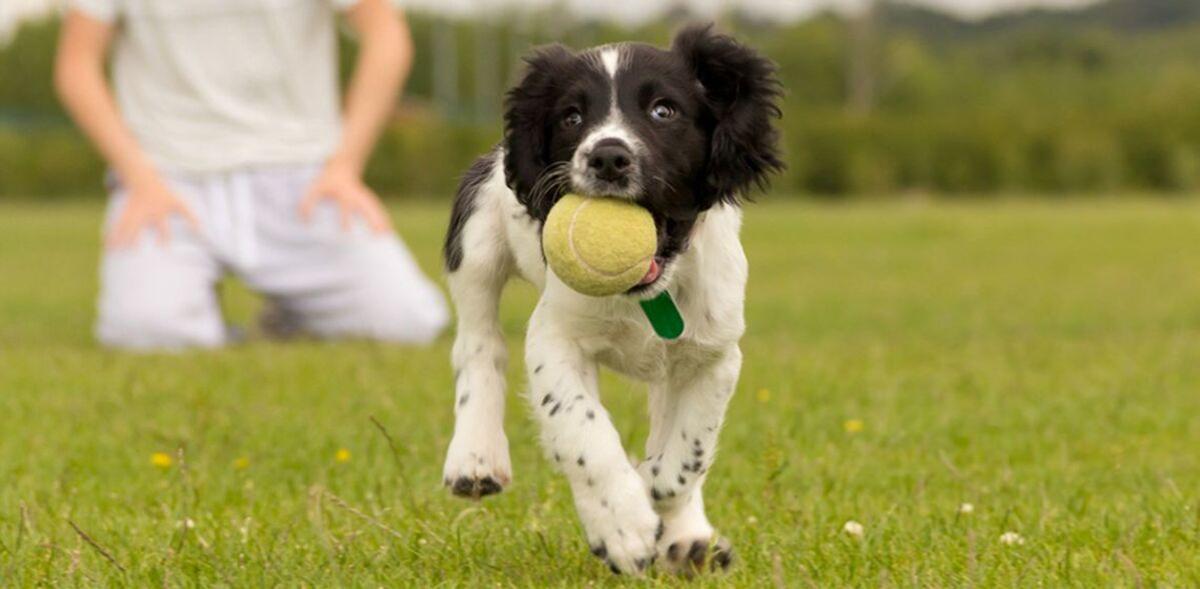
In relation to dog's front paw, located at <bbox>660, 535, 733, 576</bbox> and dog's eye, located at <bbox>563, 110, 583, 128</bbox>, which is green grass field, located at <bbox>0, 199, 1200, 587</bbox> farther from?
dog's eye, located at <bbox>563, 110, 583, 128</bbox>

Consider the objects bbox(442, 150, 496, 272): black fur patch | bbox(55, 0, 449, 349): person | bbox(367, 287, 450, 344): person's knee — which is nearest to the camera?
bbox(442, 150, 496, 272): black fur patch

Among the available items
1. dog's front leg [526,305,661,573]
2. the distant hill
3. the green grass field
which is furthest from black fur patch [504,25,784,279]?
the distant hill

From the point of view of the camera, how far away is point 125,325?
8281 mm

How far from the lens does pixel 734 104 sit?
140 inches

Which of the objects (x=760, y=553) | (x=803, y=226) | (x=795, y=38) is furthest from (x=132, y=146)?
(x=795, y=38)

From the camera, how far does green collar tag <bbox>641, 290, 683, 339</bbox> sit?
3.52 m

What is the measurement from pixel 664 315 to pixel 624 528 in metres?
0.46

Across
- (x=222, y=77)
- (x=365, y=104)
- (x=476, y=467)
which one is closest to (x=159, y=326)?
(x=222, y=77)

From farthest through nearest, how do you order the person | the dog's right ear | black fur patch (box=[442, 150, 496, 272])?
the person → black fur patch (box=[442, 150, 496, 272]) → the dog's right ear

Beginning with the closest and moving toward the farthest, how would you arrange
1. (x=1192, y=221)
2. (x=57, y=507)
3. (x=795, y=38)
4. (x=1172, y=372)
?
1. (x=57, y=507)
2. (x=1172, y=372)
3. (x=1192, y=221)
4. (x=795, y=38)

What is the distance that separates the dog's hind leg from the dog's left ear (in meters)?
0.71

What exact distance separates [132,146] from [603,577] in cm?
546

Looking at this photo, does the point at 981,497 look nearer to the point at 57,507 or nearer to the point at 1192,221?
the point at 57,507

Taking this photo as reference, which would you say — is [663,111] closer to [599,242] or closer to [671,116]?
[671,116]
